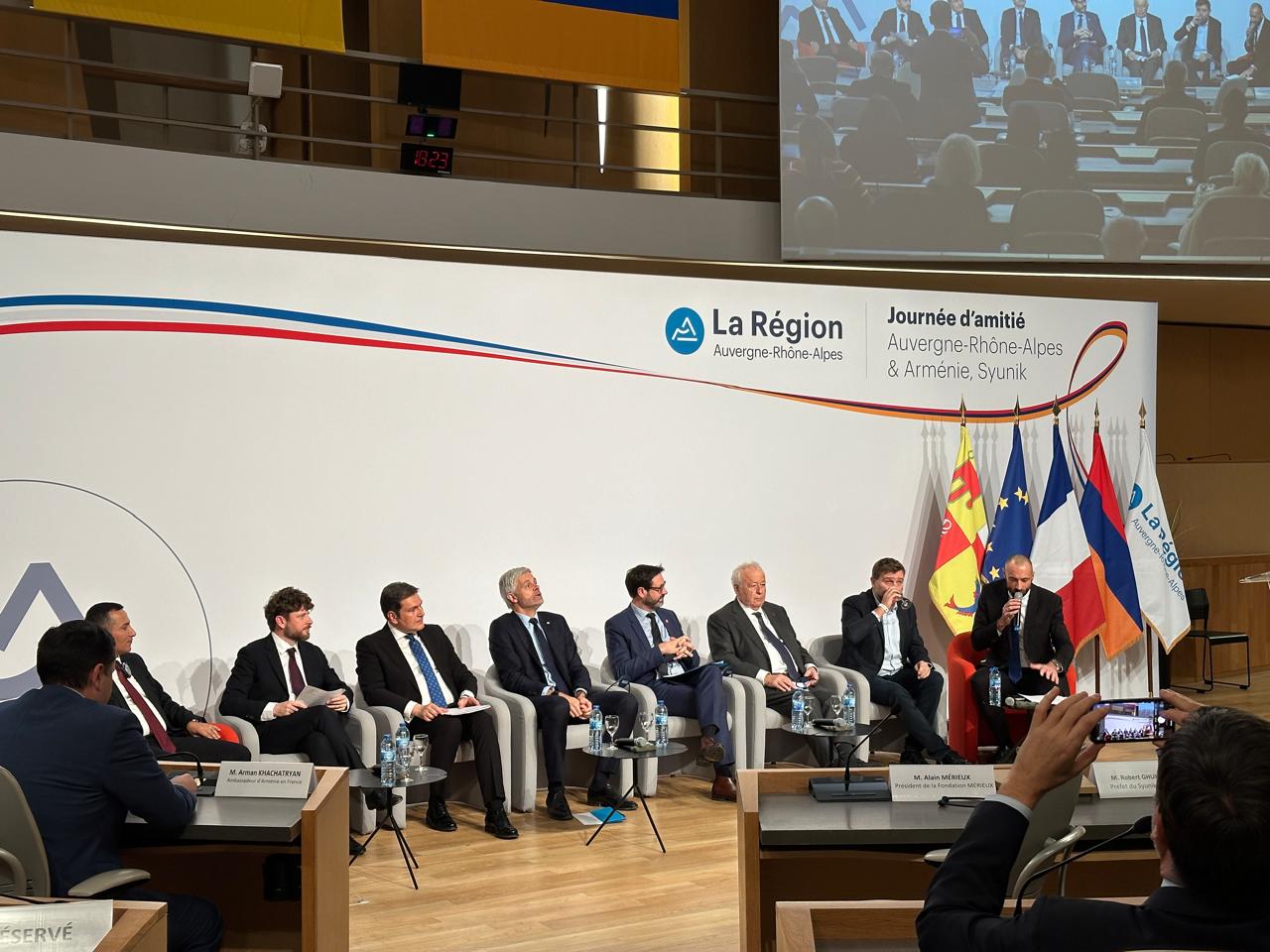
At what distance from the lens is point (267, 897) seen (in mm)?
3424

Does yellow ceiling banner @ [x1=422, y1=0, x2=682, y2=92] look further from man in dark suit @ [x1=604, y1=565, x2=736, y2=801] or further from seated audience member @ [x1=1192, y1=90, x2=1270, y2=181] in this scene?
seated audience member @ [x1=1192, y1=90, x2=1270, y2=181]

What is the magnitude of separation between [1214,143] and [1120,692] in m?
3.49

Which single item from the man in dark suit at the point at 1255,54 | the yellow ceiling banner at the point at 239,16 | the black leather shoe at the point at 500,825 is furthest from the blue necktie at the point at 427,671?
the man in dark suit at the point at 1255,54

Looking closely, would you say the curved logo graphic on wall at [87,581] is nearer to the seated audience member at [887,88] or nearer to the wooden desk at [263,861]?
the wooden desk at [263,861]

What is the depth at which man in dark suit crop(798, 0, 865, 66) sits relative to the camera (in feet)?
25.0

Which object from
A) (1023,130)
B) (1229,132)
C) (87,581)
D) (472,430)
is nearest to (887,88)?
(1023,130)

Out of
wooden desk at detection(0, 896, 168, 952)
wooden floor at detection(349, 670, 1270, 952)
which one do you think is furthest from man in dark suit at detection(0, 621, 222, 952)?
wooden floor at detection(349, 670, 1270, 952)

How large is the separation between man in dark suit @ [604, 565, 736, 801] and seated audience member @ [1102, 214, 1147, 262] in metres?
3.46

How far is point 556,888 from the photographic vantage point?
5.03 m

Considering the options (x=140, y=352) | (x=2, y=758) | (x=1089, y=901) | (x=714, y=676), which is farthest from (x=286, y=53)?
(x=1089, y=901)

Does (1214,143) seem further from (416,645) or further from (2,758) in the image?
(2,758)

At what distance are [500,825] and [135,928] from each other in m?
3.66

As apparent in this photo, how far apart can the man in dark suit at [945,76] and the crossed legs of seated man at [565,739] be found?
12.9 ft

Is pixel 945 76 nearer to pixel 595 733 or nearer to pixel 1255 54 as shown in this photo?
pixel 1255 54
